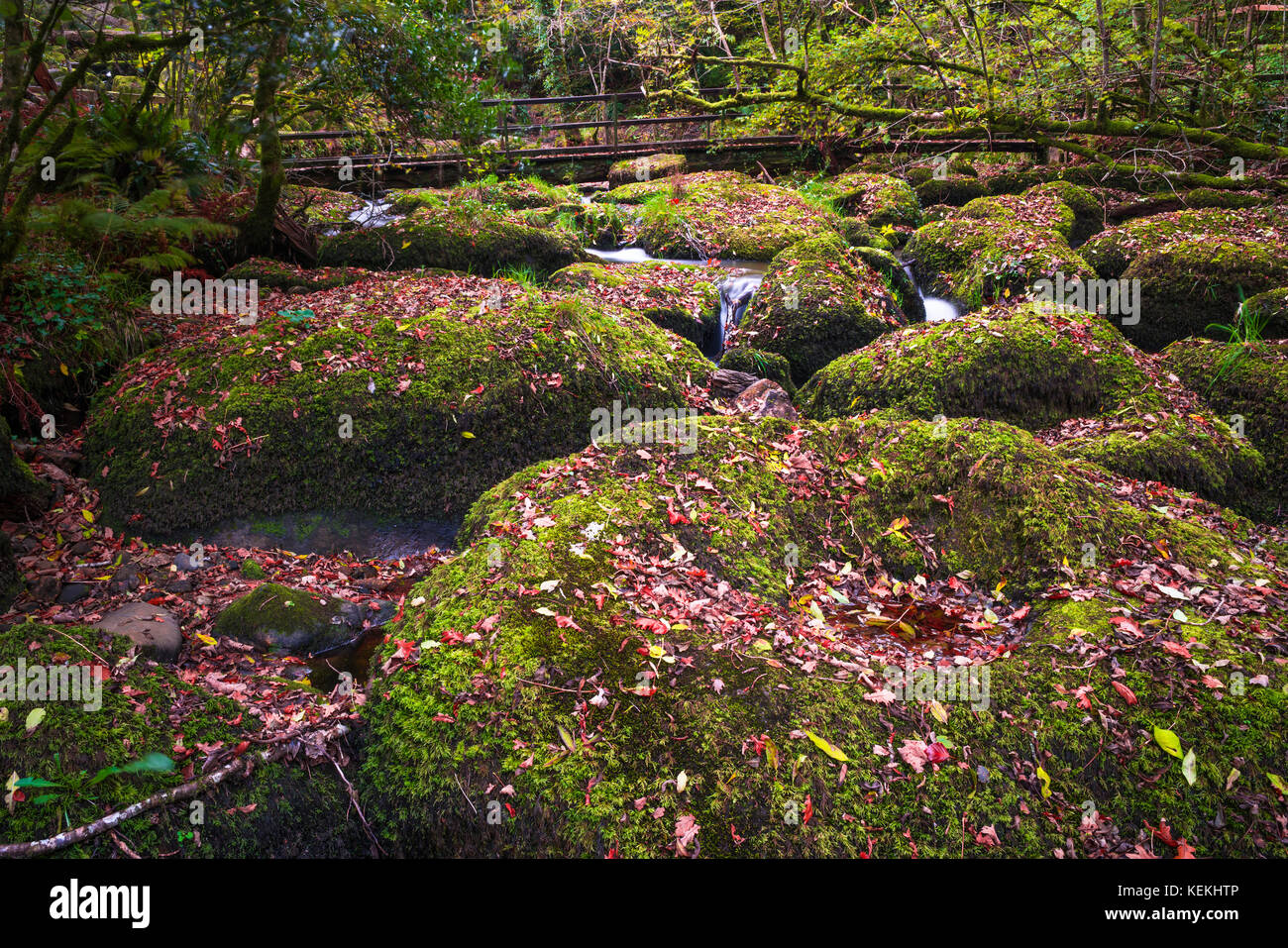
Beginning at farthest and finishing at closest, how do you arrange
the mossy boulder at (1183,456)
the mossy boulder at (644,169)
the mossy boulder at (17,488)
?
the mossy boulder at (644,169)
the mossy boulder at (1183,456)
the mossy boulder at (17,488)

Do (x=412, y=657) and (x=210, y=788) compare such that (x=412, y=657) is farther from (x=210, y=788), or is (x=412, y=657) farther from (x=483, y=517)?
(x=483, y=517)

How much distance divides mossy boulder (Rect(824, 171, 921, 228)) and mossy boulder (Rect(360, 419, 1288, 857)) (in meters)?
9.20

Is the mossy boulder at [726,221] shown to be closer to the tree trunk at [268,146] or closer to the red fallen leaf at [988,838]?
the tree trunk at [268,146]

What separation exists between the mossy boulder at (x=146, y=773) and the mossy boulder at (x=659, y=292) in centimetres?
569

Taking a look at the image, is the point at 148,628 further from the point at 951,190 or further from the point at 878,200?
the point at 951,190

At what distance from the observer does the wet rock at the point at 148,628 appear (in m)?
3.79

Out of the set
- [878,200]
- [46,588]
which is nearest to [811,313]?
[878,200]

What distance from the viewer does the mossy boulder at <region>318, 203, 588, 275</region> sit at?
348 inches

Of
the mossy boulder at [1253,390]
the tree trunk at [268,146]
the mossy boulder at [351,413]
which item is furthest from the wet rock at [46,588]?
the mossy boulder at [1253,390]

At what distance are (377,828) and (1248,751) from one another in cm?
383

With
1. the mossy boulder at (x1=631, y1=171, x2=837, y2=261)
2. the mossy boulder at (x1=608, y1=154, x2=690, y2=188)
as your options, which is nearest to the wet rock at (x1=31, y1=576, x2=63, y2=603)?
the mossy boulder at (x1=631, y1=171, x2=837, y2=261)

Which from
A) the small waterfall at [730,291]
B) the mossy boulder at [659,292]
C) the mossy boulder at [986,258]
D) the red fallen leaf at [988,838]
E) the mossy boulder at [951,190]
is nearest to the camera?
the red fallen leaf at [988,838]

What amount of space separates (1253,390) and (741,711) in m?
6.13

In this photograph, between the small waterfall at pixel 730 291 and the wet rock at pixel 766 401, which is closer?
the wet rock at pixel 766 401
